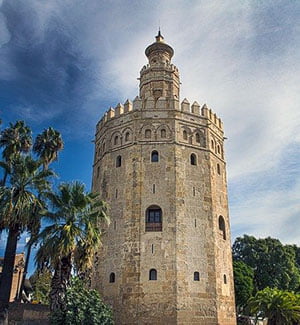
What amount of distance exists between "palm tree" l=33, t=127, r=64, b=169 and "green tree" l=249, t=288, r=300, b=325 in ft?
57.2

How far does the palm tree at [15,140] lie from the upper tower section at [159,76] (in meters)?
8.75

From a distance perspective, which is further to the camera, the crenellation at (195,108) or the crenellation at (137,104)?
the crenellation at (195,108)

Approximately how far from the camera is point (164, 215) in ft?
74.3

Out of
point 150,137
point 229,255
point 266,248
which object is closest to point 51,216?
point 150,137

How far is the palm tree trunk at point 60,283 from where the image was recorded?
51.1 feet

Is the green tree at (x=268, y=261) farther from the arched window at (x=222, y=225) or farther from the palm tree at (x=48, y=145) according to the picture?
the palm tree at (x=48, y=145)

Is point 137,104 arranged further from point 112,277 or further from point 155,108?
point 112,277

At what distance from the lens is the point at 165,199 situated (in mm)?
23031

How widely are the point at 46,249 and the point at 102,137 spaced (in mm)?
13174

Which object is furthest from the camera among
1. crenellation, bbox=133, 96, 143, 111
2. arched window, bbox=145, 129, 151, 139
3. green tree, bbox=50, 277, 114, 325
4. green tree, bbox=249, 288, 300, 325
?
crenellation, bbox=133, 96, 143, 111

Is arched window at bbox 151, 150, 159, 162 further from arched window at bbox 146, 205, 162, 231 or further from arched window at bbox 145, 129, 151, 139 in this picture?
arched window at bbox 146, 205, 162, 231

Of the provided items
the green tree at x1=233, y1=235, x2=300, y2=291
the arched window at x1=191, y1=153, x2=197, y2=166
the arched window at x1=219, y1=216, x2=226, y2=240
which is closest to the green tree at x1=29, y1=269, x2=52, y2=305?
the arched window at x1=219, y1=216, x2=226, y2=240

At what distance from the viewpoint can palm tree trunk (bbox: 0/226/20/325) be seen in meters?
16.3

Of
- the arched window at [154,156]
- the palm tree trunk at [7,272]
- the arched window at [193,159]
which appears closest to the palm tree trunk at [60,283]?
the palm tree trunk at [7,272]
